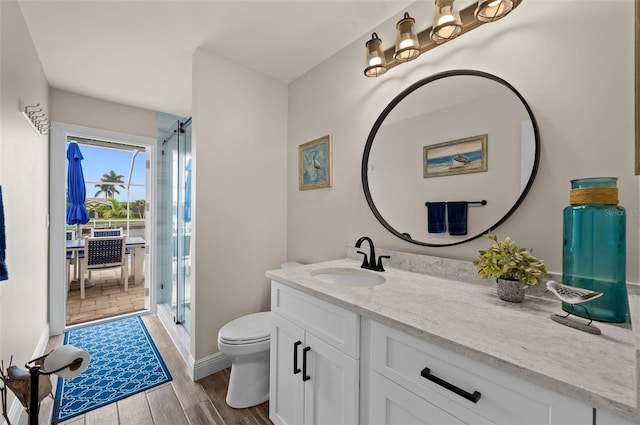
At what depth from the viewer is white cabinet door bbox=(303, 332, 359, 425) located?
1.04m

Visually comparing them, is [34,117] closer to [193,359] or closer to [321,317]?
[193,359]

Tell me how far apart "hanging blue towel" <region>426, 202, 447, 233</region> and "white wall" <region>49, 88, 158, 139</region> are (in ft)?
10.3

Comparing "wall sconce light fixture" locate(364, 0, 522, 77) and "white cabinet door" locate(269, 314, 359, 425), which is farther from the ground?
"wall sconce light fixture" locate(364, 0, 522, 77)

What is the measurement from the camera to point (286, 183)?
2.50m

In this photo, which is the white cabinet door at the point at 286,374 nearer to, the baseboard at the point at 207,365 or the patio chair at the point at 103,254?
the baseboard at the point at 207,365

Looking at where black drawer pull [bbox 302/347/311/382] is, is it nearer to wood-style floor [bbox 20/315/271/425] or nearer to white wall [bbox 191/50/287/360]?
wood-style floor [bbox 20/315/271/425]

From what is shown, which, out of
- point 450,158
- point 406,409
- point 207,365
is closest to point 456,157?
point 450,158

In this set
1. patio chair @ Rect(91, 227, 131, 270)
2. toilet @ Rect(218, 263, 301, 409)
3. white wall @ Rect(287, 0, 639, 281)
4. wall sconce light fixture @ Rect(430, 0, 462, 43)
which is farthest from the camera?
patio chair @ Rect(91, 227, 131, 270)

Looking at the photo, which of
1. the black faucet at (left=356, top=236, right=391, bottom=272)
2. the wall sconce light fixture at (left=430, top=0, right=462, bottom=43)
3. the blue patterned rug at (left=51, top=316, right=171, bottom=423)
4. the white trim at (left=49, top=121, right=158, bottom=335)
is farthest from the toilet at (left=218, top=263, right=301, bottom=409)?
the white trim at (left=49, top=121, right=158, bottom=335)

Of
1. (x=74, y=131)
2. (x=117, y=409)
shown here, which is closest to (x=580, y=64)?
(x=117, y=409)

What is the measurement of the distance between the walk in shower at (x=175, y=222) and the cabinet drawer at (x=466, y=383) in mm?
1872

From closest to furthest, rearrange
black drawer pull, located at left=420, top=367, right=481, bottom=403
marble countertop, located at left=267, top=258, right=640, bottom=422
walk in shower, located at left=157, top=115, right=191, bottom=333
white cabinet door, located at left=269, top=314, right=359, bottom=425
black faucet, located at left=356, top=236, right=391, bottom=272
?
marble countertop, located at left=267, top=258, right=640, bottom=422
black drawer pull, located at left=420, top=367, right=481, bottom=403
white cabinet door, located at left=269, top=314, right=359, bottom=425
black faucet, located at left=356, top=236, right=391, bottom=272
walk in shower, located at left=157, top=115, right=191, bottom=333

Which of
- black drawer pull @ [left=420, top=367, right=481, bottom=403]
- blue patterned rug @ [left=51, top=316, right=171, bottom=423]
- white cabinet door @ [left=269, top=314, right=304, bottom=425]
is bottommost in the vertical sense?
blue patterned rug @ [left=51, top=316, right=171, bottom=423]

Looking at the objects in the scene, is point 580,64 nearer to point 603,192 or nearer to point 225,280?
point 603,192
